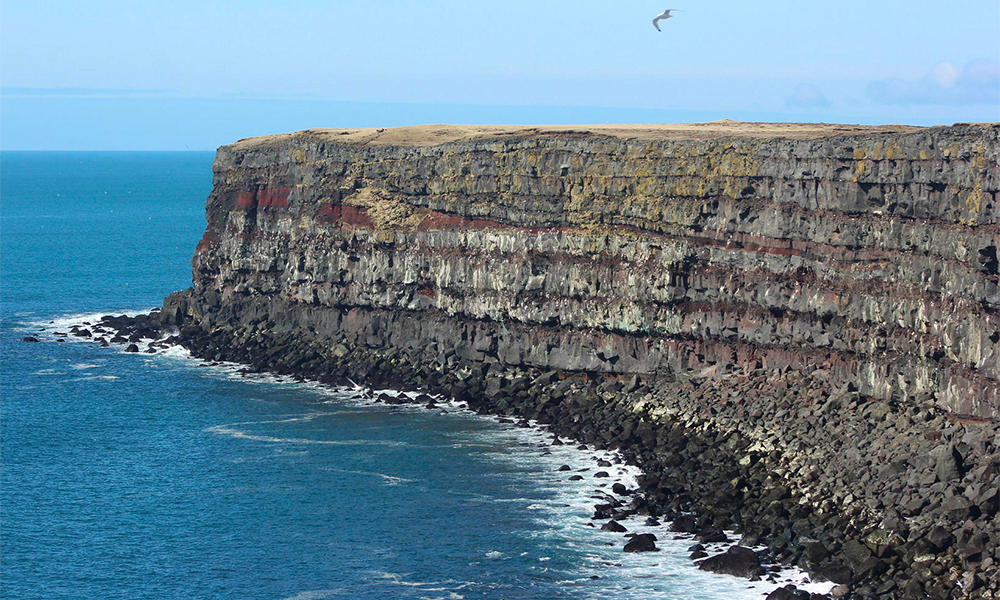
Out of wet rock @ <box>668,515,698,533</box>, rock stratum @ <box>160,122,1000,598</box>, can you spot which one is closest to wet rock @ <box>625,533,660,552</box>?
wet rock @ <box>668,515,698,533</box>

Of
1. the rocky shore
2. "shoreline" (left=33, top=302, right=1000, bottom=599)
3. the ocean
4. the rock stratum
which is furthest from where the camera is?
the rock stratum

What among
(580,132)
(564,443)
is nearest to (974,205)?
(564,443)

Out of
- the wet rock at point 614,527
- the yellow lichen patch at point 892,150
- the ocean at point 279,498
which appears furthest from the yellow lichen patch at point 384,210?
the wet rock at point 614,527

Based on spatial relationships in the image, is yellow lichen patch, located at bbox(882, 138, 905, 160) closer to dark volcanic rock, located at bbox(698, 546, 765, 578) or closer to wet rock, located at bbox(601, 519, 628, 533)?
dark volcanic rock, located at bbox(698, 546, 765, 578)

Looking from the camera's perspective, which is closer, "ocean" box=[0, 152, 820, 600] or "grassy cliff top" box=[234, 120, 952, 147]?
"ocean" box=[0, 152, 820, 600]

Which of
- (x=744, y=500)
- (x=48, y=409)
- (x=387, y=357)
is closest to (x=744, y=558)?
(x=744, y=500)

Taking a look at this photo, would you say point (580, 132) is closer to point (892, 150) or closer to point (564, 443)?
point (564, 443)
